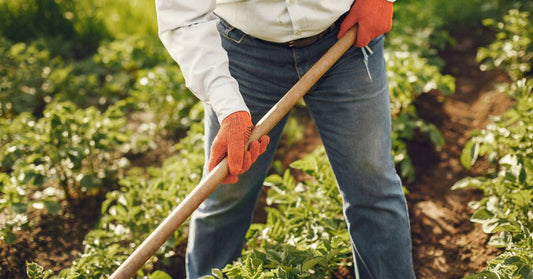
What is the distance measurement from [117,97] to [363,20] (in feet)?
8.14

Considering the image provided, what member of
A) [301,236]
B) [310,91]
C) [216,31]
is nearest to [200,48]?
[216,31]

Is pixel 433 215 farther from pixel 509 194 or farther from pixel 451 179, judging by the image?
pixel 509 194

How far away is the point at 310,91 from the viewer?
1756 mm

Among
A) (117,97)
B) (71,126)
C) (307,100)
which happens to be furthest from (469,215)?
(117,97)

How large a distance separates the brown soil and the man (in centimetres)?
56

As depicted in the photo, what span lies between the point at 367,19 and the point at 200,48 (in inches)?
23.1

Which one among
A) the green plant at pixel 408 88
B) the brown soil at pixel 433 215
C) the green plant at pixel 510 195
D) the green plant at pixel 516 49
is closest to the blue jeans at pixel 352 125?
the green plant at pixel 510 195

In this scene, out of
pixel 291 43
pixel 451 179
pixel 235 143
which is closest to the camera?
pixel 235 143

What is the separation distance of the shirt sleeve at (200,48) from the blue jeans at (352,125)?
171 mm

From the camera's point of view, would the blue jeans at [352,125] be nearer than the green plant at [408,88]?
Yes

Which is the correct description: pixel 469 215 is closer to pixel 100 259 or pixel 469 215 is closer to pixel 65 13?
pixel 100 259

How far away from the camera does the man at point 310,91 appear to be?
5.03ft

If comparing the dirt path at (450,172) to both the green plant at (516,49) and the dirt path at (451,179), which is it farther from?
the green plant at (516,49)

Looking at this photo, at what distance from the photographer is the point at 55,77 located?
3.50 metres
